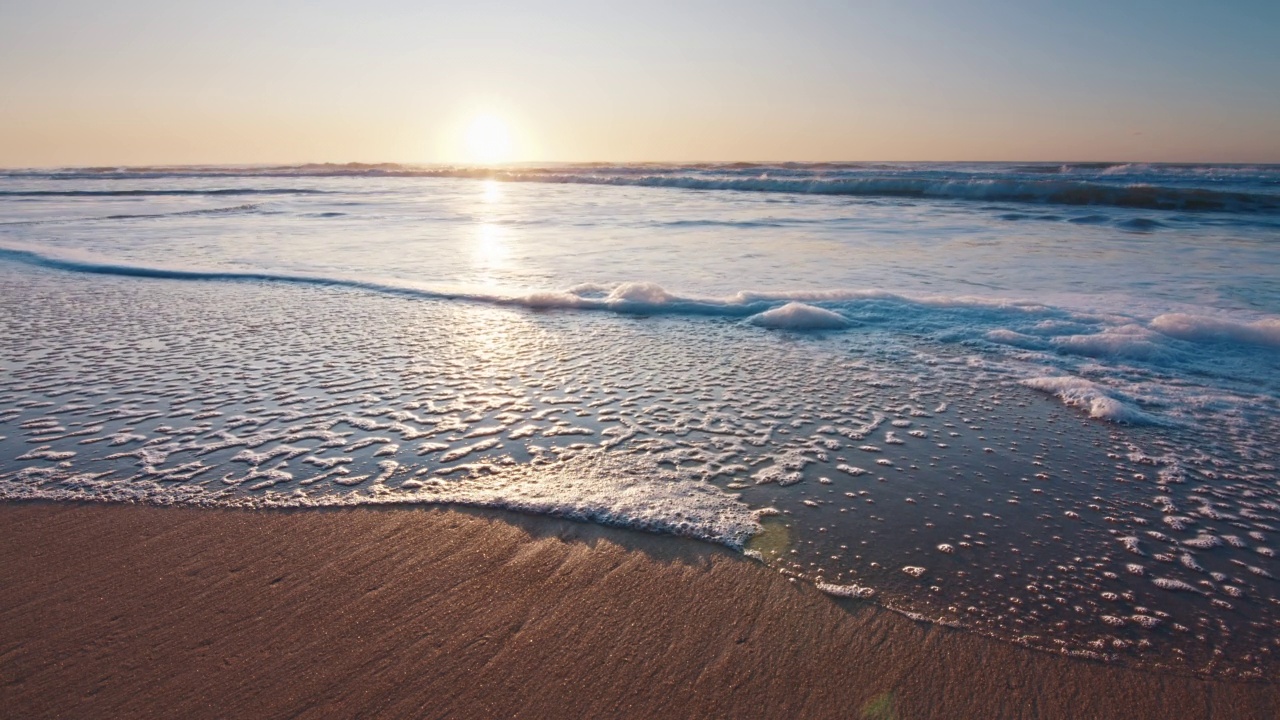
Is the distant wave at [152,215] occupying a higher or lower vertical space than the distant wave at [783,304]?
higher

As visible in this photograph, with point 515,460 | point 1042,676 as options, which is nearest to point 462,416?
point 515,460

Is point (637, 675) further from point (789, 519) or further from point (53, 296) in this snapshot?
point (53, 296)

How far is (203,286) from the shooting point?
7906 millimetres

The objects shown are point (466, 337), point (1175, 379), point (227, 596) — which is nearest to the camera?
point (227, 596)

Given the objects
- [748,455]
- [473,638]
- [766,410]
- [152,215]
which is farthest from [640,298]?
[152,215]

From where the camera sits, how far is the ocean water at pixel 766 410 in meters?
2.62

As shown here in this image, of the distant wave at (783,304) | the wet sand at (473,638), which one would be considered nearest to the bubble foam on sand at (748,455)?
the wet sand at (473,638)

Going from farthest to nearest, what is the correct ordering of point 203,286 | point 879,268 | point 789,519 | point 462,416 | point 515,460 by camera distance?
1. point 879,268
2. point 203,286
3. point 462,416
4. point 515,460
5. point 789,519

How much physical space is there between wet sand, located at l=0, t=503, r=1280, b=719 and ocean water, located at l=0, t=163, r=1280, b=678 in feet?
0.56

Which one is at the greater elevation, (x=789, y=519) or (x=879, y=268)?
(x=879, y=268)

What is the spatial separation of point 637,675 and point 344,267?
8.51 metres

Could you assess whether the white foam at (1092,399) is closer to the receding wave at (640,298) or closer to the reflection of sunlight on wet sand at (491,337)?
the receding wave at (640,298)

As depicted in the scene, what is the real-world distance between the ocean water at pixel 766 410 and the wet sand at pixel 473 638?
0.17m

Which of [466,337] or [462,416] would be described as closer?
[462,416]
